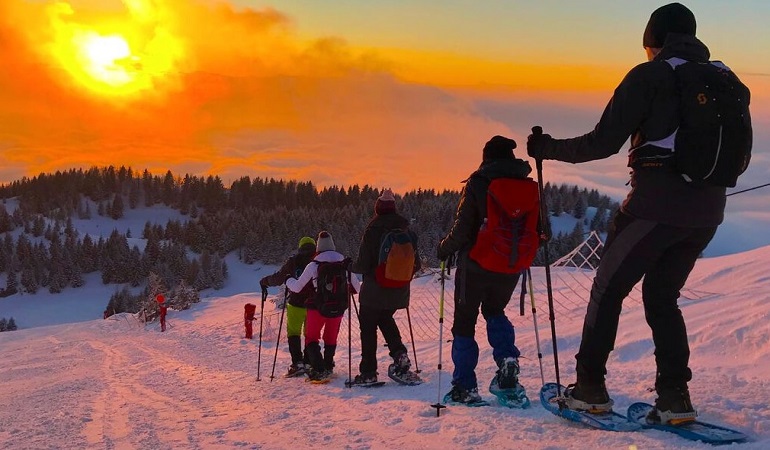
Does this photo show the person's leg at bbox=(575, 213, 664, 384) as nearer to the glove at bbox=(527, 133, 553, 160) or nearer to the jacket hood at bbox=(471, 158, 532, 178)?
the glove at bbox=(527, 133, 553, 160)

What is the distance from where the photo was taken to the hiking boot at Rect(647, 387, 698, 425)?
375 cm

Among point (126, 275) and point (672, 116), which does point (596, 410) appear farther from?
point (126, 275)

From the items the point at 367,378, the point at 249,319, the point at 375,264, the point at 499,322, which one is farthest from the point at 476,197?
the point at 249,319

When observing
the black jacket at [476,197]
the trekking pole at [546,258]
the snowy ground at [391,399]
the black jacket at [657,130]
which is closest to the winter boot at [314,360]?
the snowy ground at [391,399]

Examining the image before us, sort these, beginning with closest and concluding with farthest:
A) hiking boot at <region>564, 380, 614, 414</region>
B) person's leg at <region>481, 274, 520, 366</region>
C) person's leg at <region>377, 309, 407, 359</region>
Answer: hiking boot at <region>564, 380, 614, 414</region>
person's leg at <region>481, 274, 520, 366</region>
person's leg at <region>377, 309, 407, 359</region>

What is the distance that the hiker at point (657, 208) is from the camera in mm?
3531

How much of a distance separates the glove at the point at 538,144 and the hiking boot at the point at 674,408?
5.50 ft

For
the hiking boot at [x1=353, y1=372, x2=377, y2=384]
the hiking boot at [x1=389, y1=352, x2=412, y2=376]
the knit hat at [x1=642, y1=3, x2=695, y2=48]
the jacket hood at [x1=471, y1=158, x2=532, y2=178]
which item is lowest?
the hiking boot at [x1=353, y1=372, x2=377, y2=384]

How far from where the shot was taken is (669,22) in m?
3.72

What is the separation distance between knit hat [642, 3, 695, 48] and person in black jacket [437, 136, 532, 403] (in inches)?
62.0

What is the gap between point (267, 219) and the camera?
11394 cm

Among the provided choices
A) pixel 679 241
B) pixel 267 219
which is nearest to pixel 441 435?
pixel 679 241

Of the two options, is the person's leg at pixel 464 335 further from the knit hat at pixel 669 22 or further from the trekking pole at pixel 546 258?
the knit hat at pixel 669 22

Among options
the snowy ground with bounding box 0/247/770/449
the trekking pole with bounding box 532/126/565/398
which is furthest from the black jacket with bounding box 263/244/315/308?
the trekking pole with bounding box 532/126/565/398
